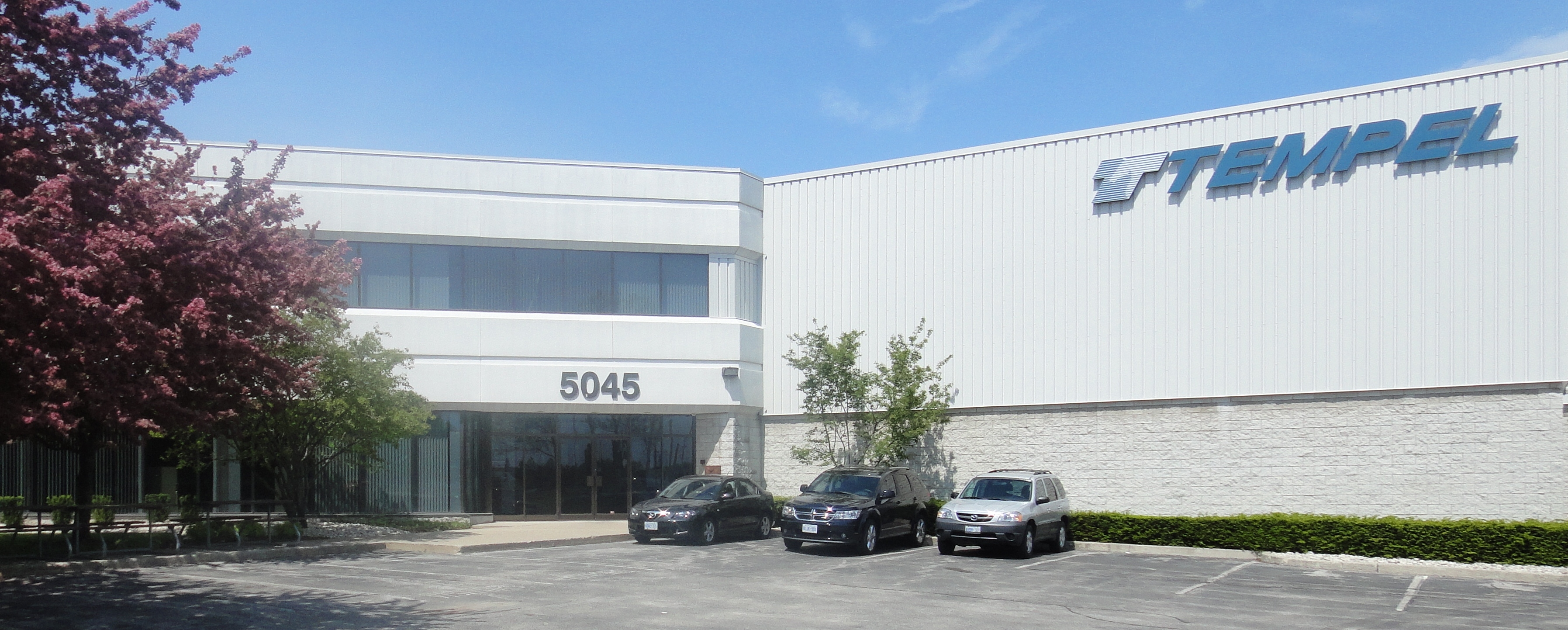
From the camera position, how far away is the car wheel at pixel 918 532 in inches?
948

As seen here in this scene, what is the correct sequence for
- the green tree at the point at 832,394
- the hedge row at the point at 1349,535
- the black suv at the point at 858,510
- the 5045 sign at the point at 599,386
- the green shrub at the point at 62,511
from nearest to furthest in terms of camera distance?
the green shrub at the point at 62,511 → the hedge row at the point at 1349,535 → the black suv at the point at 858,510 → the green tree at the point at 832,394 → the 5045 sign at the point at 599,386

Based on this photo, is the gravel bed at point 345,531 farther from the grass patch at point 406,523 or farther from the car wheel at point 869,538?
the car wheel at point 869,538

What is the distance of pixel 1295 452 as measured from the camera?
947 inches

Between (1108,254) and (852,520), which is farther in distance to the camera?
(1108,254)

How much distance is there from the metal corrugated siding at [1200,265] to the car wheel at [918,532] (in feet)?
13.8

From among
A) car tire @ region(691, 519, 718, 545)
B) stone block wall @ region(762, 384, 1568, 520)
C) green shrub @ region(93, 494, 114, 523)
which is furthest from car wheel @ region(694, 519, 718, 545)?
green shrub @ region(93, 494, 114, 523)

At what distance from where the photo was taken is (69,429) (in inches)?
566

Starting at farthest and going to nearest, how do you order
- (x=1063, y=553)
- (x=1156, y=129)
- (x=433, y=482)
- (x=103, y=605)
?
(x=433, y=482), (x=1156, y=129), (x=1063, y=553), (x=103, y=605)

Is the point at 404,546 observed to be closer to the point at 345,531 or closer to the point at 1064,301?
the point at 345,531

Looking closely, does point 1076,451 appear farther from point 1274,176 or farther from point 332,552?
point 332,552

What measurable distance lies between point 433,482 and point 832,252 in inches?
428

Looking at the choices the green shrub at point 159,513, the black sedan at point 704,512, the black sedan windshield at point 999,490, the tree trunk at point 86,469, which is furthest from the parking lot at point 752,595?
the tree trunk at point 86,469

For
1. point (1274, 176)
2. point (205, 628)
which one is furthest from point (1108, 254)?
point (205, 628)

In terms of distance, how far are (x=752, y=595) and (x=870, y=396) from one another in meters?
12.3
